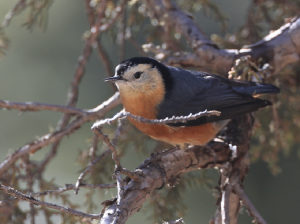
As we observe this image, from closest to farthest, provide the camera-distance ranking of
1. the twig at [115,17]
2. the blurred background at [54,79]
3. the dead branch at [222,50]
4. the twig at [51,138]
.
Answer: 1. the twig at [51,138]
2. the dead branch at [222,50]
3. the twig at [115,17]
4. the blurred background at [54,79]

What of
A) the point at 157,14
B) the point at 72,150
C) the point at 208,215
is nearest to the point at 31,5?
the point at 157,14

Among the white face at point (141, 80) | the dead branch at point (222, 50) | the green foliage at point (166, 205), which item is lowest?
the green foliage at point (166, 205)

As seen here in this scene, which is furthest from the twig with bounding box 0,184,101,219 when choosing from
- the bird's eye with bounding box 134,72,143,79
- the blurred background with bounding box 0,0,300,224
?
the blurred background with bounding box 0,0,300,224

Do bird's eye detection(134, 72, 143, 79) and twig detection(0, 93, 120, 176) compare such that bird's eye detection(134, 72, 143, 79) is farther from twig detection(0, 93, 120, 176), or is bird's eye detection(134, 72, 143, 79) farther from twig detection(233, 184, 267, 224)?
twig detection(233, 184, 267, 224)

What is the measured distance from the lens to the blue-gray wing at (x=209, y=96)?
2.04 m

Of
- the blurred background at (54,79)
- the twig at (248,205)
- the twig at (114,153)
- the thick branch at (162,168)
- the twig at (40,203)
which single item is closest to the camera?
the twig at (114,153)

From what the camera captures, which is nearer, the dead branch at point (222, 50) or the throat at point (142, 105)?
the throat at point (142, 105)

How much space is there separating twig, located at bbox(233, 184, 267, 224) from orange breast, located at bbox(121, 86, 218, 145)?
12.2 inches

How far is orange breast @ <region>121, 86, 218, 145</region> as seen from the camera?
1.99 meters

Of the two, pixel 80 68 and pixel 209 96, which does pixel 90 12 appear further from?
pixel 209 96

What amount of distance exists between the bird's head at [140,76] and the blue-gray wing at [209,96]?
0.26 feet

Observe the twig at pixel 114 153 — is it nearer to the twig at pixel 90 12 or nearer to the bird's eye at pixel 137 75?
the bird's eye at pixel 137 75

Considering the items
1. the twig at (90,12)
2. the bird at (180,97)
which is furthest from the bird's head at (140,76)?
the twig at (90,12)

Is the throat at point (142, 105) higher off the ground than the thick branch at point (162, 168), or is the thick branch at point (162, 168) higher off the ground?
the throat at point (142, 105)
